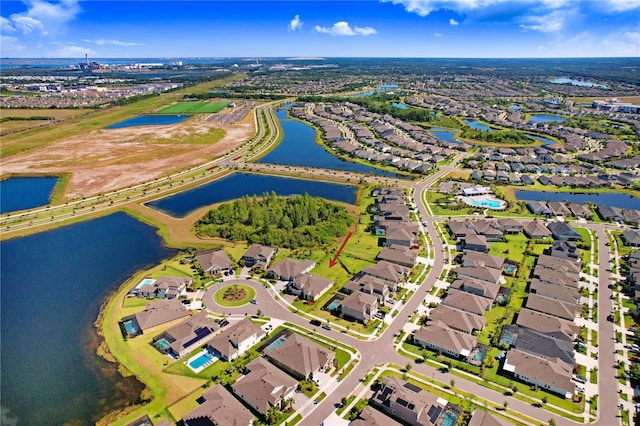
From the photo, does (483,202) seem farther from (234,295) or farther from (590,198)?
(234,295)

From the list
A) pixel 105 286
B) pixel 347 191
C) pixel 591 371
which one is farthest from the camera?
pixel 347 191

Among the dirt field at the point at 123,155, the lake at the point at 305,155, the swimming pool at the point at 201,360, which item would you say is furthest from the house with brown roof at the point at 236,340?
the lake at the point at 305,155

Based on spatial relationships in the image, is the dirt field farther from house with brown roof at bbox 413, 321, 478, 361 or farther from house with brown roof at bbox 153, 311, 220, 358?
house with brown roof at bbox 413, 321, 478, 361

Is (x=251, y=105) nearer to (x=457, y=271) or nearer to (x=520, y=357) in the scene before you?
(x=457, y=271)

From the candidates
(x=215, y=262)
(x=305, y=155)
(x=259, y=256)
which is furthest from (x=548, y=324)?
(x=305, y=155)

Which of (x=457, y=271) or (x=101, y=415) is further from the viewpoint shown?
(x=457, y=271)

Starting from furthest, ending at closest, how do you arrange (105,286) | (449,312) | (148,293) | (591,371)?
(105,286) < (148,293) < (449,312) < (591,371)

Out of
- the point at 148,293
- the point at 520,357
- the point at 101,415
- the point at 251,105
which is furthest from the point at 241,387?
the point at 251,105
